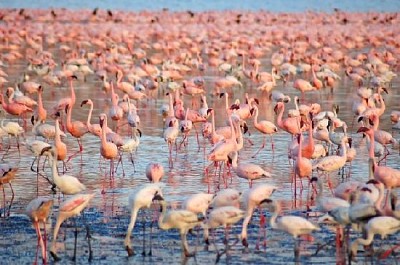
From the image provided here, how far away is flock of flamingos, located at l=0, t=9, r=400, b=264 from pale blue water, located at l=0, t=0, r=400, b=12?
24615 millimetres

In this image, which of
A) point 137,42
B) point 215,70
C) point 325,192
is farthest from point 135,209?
point 137,42

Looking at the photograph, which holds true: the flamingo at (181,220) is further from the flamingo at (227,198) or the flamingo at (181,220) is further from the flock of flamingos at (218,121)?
the flamingo at (227,198)

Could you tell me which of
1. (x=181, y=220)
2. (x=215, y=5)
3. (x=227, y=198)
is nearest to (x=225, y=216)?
(x=181, y=220)

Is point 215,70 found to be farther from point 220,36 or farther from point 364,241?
point 364,241

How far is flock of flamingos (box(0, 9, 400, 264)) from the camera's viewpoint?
28.1ft

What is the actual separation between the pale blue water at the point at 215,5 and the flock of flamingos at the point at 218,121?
24615mm

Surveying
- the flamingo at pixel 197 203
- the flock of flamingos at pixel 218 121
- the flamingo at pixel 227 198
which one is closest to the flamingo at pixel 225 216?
the flock of flamingos at pixel 218 121

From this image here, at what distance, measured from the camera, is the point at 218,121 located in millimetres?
16500

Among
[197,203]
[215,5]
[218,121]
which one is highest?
[215,5]

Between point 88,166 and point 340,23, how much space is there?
34.1m

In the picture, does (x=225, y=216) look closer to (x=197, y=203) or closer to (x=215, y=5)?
→ (x=197, y=203)

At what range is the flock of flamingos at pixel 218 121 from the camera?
856 cm

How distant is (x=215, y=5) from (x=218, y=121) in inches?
2251

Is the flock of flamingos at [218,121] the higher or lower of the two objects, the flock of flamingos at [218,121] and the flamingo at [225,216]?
the higher
